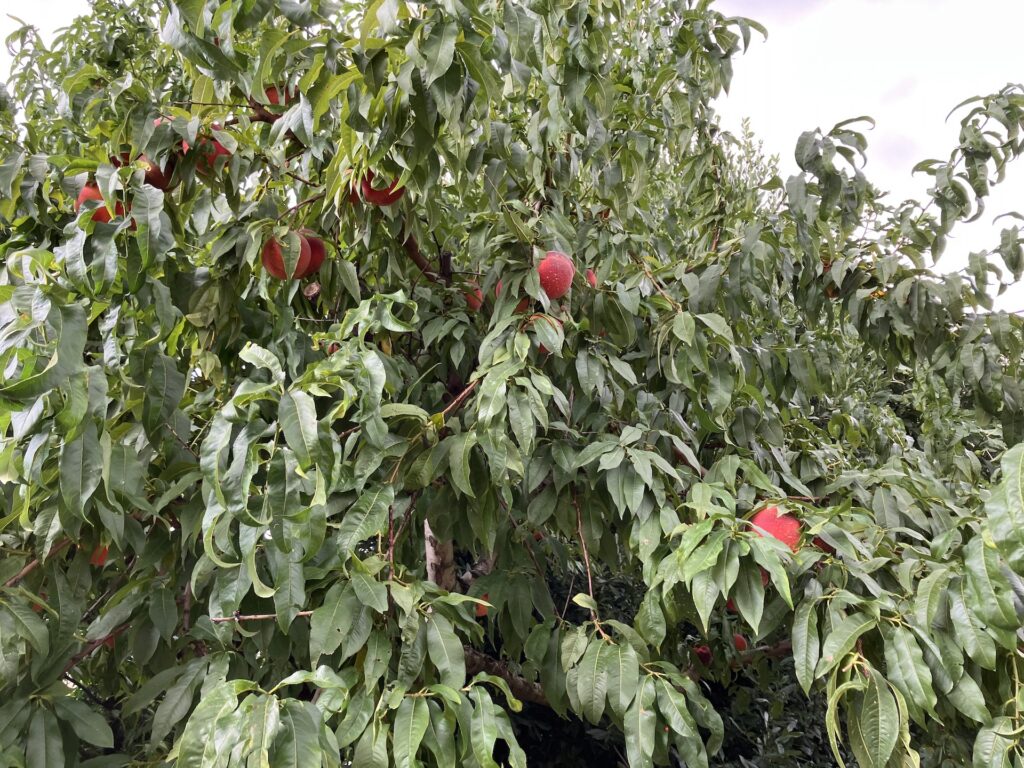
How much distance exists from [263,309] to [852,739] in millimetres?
1322

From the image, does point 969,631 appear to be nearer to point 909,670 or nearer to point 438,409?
point 909,670

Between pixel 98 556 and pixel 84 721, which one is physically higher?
pixel 98 556

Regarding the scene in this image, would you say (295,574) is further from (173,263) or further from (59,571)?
(173,263)

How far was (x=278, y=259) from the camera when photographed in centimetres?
132

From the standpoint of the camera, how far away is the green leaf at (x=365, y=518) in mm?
1013

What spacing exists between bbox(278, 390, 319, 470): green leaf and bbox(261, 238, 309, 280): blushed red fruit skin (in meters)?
0.47

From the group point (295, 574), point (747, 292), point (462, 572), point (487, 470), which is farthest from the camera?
point (462, 572)

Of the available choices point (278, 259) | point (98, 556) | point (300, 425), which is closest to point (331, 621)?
point (300, 425)

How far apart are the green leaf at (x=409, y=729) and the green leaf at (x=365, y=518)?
0.74 feet

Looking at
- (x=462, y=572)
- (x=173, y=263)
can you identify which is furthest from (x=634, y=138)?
(x=462, y=572)

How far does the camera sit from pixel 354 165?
1204 mm

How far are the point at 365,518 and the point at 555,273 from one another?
616mm

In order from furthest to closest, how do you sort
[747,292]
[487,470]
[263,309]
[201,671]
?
[747,292], [263,309], [487,470], [201,671]

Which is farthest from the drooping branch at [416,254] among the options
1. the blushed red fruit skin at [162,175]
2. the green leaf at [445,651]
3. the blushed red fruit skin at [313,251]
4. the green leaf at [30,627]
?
the green leaf at [30,627]
